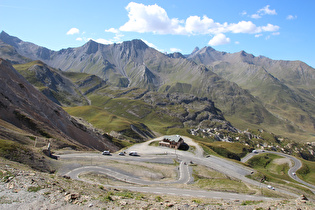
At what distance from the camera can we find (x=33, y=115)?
79.8 m

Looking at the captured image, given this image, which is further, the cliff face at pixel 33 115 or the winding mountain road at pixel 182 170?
the cliff face at pixel 33 115

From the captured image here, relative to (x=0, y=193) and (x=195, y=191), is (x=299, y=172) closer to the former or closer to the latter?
(x=195, y=191)

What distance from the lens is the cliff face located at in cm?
7138

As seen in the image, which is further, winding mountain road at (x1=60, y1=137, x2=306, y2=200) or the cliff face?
the cliff face

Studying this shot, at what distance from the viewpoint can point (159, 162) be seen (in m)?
71.2

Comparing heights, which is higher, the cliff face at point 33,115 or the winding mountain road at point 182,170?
the cliff face at point 33,115

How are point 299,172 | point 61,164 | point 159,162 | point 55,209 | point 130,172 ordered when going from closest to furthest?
point 55,209 < point 61,164 < point 130,172 < point 159,162 < point 299,172

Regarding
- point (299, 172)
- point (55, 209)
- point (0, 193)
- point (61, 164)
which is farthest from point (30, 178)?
point (299, 172)

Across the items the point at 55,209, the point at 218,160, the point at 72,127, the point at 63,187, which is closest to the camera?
the point at 55,209

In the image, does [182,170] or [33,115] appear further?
[33,115]

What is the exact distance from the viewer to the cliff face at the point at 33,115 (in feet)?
234

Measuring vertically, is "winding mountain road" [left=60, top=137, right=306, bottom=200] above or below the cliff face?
below

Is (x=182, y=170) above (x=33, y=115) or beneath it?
beneath

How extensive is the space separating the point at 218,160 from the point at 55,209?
80425 mm
